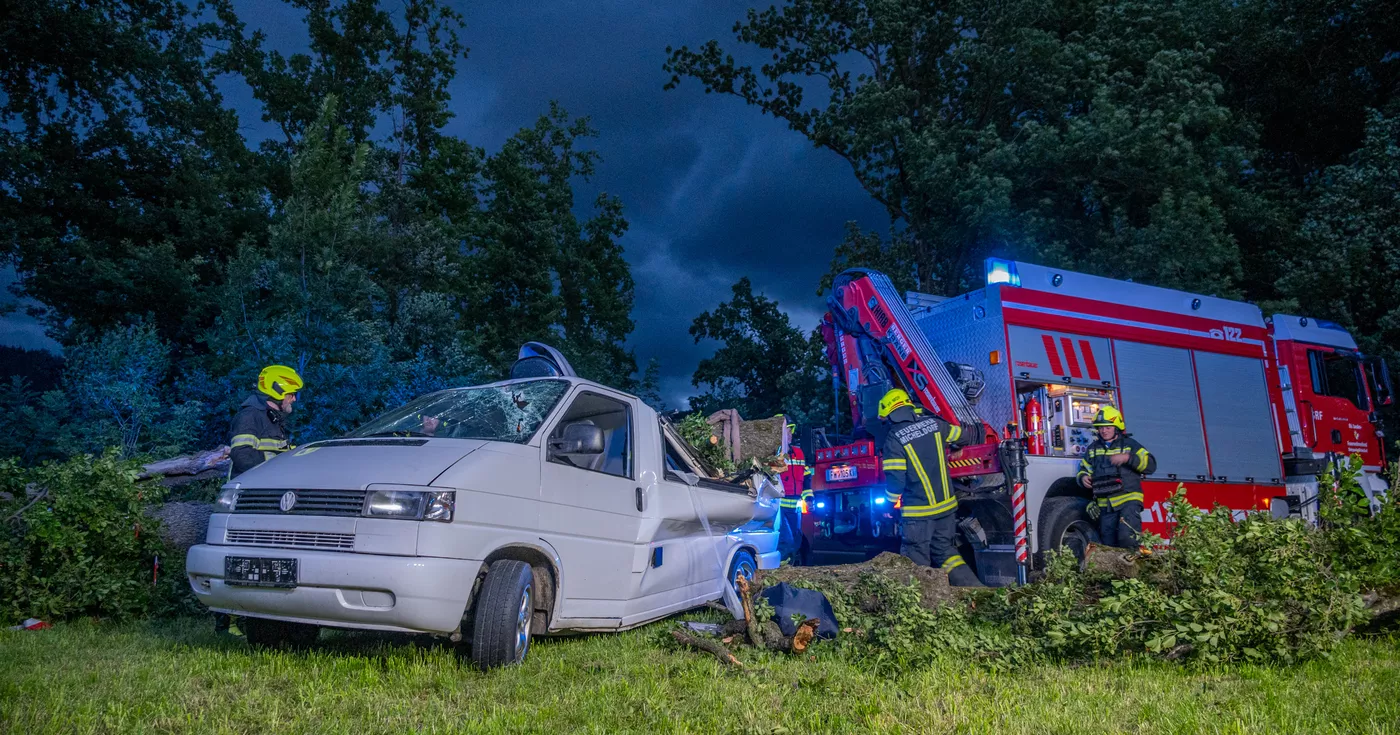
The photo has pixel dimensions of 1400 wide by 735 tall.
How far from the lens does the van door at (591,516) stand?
4512 millimetres

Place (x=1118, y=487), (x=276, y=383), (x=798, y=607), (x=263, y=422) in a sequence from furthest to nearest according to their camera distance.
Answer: (x=1118, y=487) → (x=276, y=383) → (x=263, y=422) → (x=798, y=607)

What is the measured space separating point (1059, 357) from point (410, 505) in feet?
26.6

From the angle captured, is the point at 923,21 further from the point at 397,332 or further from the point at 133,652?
the point at 133,652

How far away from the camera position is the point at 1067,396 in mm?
9453

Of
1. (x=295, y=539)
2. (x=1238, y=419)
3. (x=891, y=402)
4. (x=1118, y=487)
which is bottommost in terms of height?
(x=295, y=539)

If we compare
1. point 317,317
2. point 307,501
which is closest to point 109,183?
point 317,317

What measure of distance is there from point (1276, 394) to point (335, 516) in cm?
1290

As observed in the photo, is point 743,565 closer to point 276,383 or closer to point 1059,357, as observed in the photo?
point 276,383

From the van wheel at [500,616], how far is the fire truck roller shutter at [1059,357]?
22.4ft

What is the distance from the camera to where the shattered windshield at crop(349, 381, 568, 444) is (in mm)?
4711

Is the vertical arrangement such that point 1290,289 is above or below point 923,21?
below

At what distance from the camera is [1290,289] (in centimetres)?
1758

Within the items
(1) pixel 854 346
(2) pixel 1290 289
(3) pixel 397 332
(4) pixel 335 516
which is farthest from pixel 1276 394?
(3) pixel 397 332

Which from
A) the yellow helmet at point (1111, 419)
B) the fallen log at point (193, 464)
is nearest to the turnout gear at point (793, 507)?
the yellow helmet at point (1111, 419)
